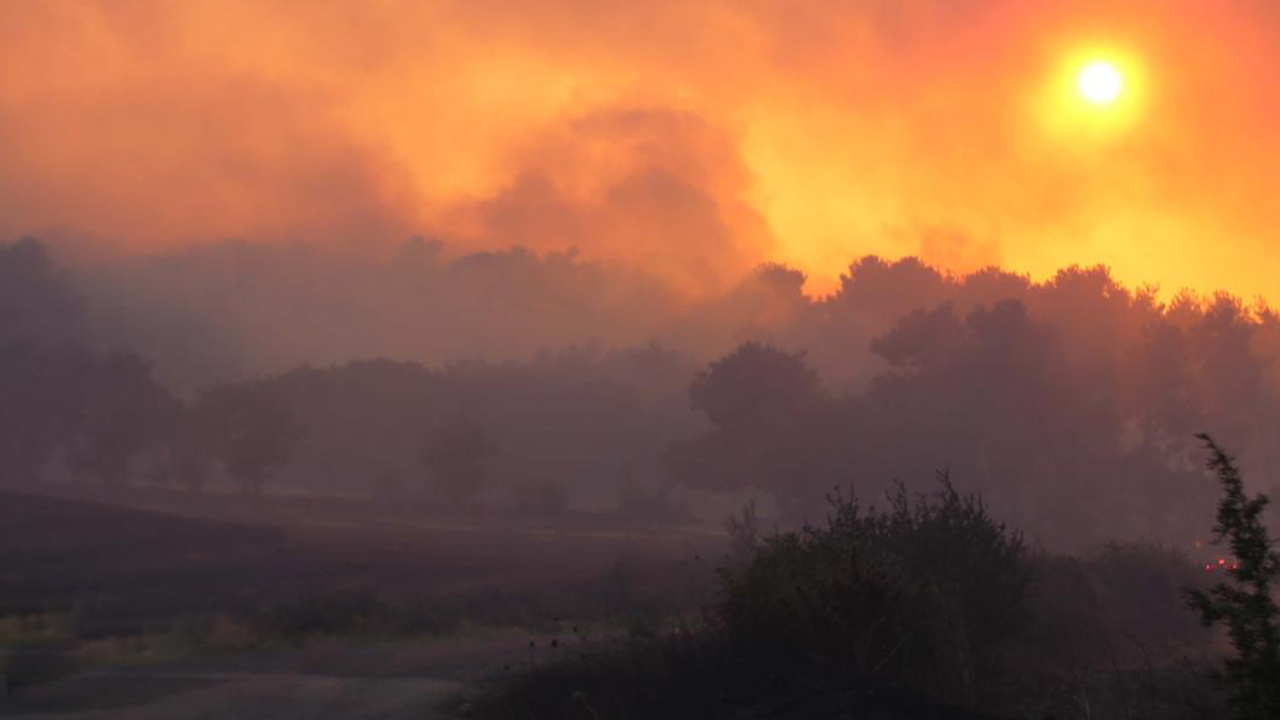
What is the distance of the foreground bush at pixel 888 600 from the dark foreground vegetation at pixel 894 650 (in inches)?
1.1

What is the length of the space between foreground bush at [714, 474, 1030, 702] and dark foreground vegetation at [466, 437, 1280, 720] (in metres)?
0.03

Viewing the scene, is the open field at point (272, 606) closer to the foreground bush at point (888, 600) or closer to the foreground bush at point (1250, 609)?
the foreground bush at point (888, 600)

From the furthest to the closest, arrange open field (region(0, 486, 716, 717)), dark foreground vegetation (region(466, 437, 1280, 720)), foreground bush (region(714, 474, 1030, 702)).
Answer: open field (region(0, 486, 716, 717)) < foreground bush (region(714, 474, 1030, 702)) < dark foreground vegetation (region(466, 437, 1280, 720))

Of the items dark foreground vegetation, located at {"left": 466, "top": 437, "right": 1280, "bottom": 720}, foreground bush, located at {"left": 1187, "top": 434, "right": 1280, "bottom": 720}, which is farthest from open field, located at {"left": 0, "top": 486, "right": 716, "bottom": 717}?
foreground bush, located at {"left": 1187, "top": 434, "right": 1280, "bottom": 720}

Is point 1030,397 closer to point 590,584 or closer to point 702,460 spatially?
point 702,460

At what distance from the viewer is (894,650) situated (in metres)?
15.8

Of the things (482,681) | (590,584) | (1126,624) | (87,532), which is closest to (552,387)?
(87,532)

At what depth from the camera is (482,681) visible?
2223 cm

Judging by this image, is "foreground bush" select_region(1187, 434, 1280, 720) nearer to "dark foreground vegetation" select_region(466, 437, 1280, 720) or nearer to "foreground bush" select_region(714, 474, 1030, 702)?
"dark foreground vegetation" select_region(466, 437, 1280, 720)

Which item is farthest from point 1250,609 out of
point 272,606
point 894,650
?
point 272,606

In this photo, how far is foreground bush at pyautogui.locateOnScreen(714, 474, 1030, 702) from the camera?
16484 mm

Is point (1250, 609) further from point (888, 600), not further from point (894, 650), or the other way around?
point (888, 600)

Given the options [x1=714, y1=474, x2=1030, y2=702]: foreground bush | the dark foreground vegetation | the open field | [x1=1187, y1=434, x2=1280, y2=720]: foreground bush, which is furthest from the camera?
the open field

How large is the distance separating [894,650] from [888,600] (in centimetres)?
91
